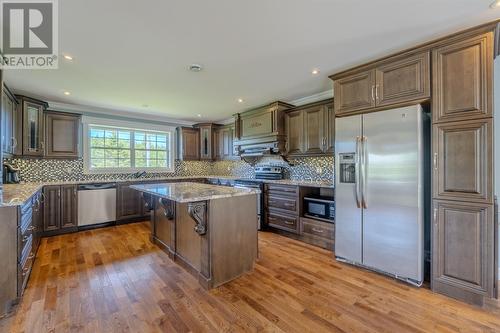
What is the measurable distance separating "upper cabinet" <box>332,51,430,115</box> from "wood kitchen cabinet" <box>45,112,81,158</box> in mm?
4825

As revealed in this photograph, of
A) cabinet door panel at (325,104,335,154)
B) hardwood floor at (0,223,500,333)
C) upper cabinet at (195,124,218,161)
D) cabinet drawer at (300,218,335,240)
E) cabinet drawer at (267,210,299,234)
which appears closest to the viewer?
hardwood floor at (0,223,500,333)

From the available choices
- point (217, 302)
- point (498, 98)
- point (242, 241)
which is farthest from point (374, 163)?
point (217, 302)

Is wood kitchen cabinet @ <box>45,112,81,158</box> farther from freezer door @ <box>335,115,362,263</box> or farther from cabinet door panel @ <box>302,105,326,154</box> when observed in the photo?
freezer door @ <box>335,115,362,263</box>

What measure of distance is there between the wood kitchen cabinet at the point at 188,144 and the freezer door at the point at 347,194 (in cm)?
421

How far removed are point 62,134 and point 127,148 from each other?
1.24m

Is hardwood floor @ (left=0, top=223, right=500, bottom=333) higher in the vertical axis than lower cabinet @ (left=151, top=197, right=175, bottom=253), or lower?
lower

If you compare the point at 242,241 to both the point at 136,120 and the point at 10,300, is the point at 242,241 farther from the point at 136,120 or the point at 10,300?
the point at 136,120

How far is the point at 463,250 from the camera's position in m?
2.10

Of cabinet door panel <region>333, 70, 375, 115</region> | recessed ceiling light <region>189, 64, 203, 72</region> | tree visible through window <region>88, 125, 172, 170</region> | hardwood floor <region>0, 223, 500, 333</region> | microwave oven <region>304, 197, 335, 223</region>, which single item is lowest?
hardwood floor <region>0, 223, 500, 333</region>

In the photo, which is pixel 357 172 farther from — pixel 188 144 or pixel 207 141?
pixel 188 144

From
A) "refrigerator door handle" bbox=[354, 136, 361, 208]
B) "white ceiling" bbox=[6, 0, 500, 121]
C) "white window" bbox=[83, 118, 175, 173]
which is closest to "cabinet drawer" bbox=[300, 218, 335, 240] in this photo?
"refrigerator door handle" bbox=[354, 136, 361, 208]

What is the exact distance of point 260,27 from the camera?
2.02 m

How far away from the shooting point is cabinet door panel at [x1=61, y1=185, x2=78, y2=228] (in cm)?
411

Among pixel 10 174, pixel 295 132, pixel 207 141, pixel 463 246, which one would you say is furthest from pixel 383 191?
pixel 10 174
